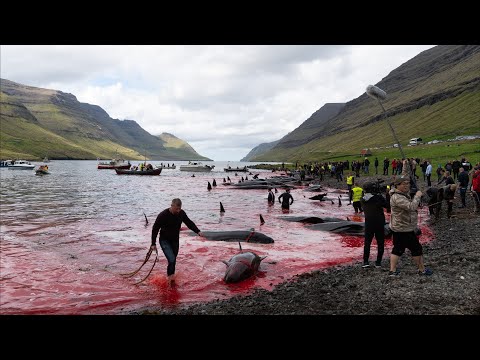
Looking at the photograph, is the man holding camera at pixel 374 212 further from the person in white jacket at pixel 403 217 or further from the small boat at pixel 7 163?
the small boat at pixel 7 163

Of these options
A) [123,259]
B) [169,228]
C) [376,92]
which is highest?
[376,92]

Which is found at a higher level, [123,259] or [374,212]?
[374,212]

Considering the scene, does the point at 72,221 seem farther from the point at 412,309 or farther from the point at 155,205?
the point at 412,309

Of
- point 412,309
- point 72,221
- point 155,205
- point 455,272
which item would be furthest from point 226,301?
point 155,205

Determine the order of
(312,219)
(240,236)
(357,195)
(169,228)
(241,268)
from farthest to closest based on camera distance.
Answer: (357,195), (312,219), (240,236), (241,268), (169,228)

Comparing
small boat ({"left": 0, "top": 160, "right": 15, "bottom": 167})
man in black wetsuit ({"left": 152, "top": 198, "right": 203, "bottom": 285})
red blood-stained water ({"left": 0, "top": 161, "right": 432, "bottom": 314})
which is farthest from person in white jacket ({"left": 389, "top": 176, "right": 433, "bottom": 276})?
small boat ({"left": 0, "top": 160, "right": 15, "bottom": 167})

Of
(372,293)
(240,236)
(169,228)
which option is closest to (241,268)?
(169,228)

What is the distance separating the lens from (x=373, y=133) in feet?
513

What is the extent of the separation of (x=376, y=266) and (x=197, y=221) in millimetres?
16396

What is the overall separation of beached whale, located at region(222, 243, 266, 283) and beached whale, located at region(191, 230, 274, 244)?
516 cm

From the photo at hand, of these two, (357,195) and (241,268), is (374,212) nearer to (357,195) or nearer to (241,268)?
(241,268)

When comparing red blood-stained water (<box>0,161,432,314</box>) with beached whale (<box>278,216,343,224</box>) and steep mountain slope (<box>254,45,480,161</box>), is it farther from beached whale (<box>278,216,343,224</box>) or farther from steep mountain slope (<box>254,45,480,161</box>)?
steep mountain slope (<box>254,45,480,161</box>)

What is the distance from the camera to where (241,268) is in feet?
40.5

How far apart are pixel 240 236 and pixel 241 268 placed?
640 cm
